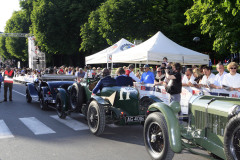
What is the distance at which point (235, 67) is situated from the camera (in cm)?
684

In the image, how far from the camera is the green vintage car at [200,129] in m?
3.43

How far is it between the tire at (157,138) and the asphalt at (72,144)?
16.0 inches

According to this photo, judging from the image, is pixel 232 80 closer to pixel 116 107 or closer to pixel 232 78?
pixel 232 78

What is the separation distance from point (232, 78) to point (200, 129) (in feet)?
10.9

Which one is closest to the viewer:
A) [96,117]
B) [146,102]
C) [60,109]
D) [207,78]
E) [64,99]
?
[96,117]

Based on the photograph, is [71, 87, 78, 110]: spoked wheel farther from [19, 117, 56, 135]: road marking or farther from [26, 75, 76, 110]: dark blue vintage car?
[26, 75, 76, 110]: dark blue vintage car

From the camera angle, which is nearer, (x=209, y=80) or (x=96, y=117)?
(x=96, y=117)

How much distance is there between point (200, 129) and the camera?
165 inches

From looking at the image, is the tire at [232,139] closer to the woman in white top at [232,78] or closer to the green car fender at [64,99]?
the woman in white top at [232,78]

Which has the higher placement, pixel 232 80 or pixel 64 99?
pixel 232 80

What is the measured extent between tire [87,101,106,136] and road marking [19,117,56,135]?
1119 mm

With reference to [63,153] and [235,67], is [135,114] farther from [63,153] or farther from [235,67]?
[235,67]

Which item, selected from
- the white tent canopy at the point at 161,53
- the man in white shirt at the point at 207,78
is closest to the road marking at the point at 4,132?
the man in white shirt at the point at 207,78

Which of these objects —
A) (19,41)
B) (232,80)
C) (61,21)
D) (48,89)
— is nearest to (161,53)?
(48,89)
